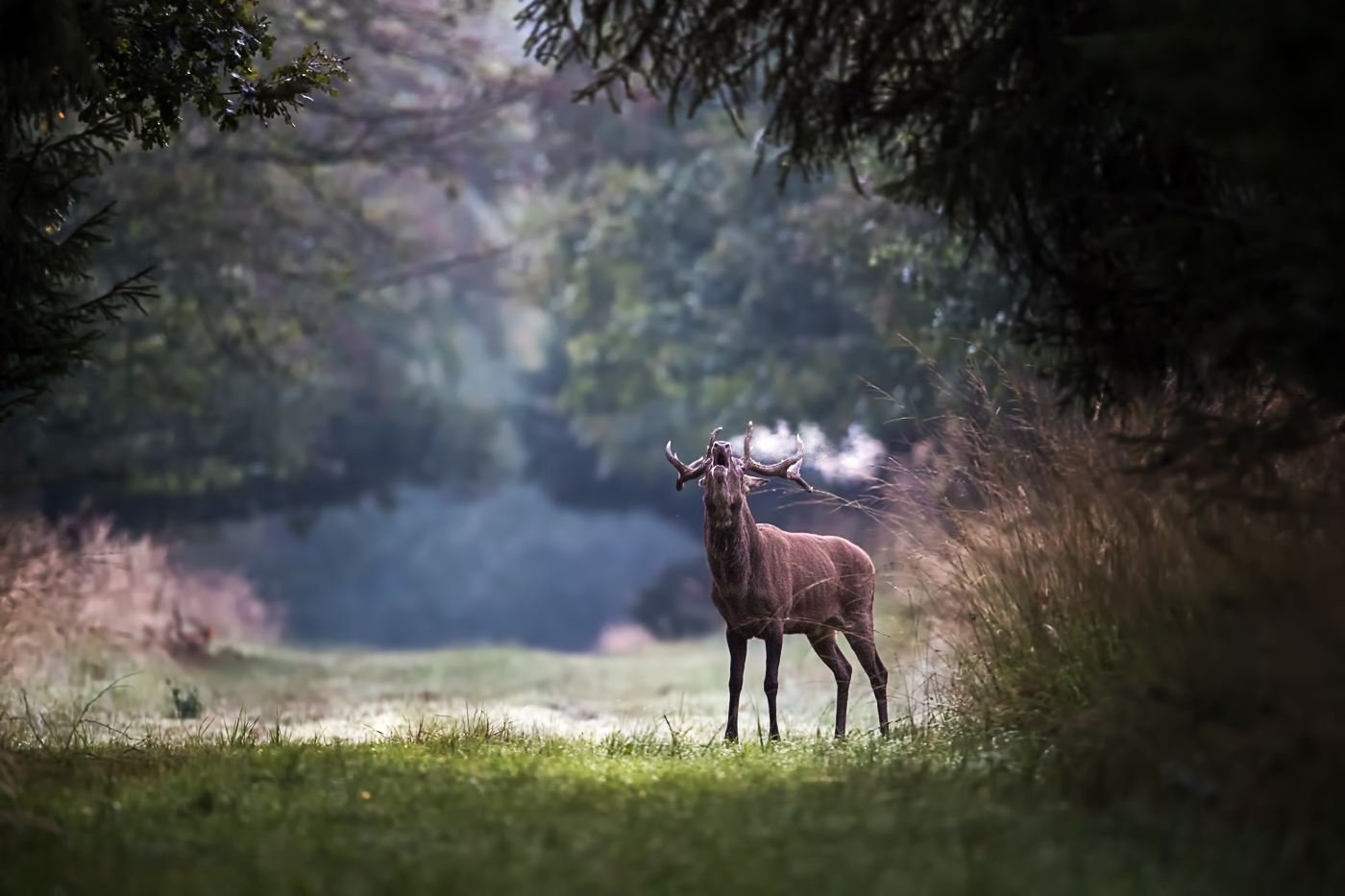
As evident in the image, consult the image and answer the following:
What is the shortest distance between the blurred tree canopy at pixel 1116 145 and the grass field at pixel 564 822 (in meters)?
1.81

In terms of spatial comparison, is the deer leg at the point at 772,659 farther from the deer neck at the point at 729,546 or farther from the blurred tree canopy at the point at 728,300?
the blurred tree canopy at the point at 728,300

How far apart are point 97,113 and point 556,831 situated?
17.3ft

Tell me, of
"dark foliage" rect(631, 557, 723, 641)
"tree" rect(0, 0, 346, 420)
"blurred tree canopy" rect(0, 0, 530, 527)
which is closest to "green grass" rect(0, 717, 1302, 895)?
"tree" rect(0, 0, 346, 420)

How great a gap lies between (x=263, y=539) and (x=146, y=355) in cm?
2969

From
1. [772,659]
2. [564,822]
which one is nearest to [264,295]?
[772,659]

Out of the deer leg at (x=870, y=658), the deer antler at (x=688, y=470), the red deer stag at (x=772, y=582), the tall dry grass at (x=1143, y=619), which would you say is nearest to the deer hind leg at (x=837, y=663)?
the red deer stag at (x=772, y=582)

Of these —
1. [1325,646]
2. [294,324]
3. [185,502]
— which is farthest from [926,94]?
[185,502]

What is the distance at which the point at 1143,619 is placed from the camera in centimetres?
639

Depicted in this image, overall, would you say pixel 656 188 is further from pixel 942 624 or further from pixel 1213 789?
pixel 1213 789

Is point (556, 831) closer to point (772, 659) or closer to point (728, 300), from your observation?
point (772, 659)

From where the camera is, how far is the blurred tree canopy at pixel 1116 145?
4.41 m

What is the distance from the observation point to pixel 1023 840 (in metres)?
5.02

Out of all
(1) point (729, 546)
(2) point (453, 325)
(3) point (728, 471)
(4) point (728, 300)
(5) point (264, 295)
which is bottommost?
(1) point (729, 546)

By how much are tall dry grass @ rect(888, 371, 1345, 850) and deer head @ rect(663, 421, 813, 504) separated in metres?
0.94
